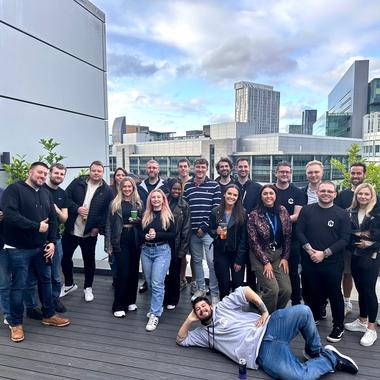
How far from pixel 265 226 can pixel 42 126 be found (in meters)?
3.98

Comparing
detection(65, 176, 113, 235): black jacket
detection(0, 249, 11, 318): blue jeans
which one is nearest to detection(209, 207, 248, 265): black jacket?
detection(65, 176, 113, 235): black jacket

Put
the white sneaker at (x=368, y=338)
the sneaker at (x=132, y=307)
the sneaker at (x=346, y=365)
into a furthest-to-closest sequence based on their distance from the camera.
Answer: the sneaker at (x=132, y=307) < the white sneaker at (x=368, y=338) < the sneaker at (x=346, y=365)

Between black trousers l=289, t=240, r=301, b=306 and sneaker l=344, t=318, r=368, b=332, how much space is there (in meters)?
0.53

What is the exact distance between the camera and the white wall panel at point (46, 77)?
4.34m

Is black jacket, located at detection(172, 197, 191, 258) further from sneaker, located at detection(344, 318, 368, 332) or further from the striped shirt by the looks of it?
sneaker, located at detection(344, 318, 368, 332)

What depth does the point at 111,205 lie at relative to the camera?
341 centimetres

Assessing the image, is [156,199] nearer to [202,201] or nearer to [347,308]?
[202,201]

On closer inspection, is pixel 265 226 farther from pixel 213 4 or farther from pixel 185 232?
pixel 213 4

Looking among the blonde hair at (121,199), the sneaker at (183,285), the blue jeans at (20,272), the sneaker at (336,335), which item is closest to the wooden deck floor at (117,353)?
the sneaker at (336,335)

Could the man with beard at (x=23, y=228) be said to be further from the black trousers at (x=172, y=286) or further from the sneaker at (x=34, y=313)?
the black trousers at (x=172, y=286)

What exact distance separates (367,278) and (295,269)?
2.25 ft

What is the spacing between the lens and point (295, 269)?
3316 millimetres

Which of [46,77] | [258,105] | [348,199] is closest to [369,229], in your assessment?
[348,199]

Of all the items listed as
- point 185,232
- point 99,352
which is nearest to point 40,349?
point 99,352
